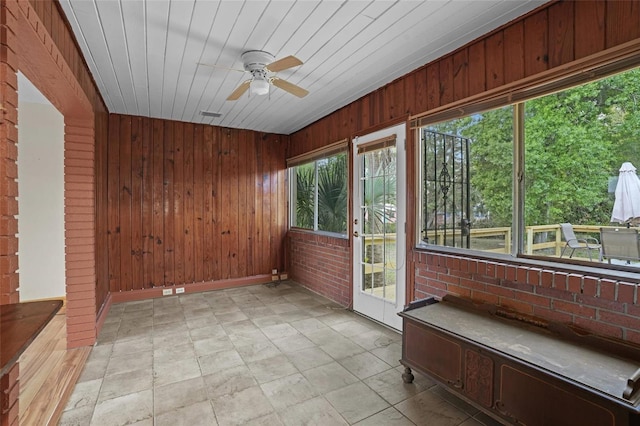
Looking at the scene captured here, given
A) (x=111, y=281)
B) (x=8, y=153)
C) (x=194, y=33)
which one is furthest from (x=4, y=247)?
(x=111, y=281)

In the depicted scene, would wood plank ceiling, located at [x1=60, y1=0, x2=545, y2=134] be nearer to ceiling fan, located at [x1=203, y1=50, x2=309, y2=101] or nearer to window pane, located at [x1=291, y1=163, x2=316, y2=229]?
ceiling fan, located at [x1=203, y1=50, x2=309, y2=101]

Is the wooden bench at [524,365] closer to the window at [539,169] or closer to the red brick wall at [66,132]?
the window at [539,169]

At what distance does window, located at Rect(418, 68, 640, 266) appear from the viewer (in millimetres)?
1874

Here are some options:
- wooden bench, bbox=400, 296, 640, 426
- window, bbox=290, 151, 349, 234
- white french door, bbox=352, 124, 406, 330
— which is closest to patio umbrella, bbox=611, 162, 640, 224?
wooden bench, bbox=400, 296, 640, 426

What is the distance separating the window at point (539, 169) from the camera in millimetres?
1874

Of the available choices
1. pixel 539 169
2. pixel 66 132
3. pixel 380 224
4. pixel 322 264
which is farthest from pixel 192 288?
pixel 539 169

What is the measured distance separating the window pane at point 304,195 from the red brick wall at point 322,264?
221 mm

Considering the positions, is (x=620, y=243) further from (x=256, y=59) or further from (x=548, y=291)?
(x=256, y=59)

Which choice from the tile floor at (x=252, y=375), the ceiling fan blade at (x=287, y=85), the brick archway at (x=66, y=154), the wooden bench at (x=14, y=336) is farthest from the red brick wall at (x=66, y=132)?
the ceiling fan blade at (x=287, y=85)

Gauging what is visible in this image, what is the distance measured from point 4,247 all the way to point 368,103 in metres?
3.29

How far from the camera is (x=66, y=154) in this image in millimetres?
2906

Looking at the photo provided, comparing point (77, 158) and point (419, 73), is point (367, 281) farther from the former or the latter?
point (77, 158)

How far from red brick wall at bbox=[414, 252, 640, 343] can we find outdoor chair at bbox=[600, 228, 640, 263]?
6.6 inches

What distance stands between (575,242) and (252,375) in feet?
8.05
